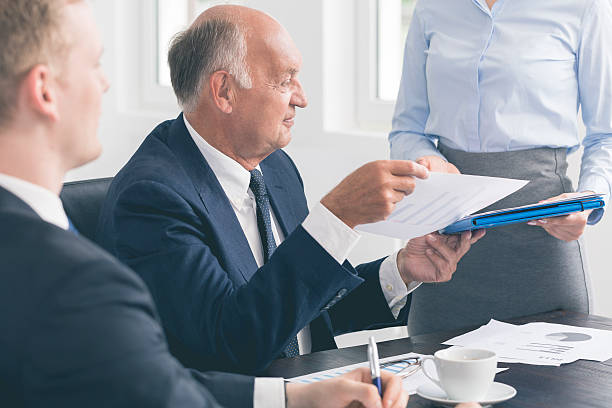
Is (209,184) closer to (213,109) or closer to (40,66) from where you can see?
(213,109)

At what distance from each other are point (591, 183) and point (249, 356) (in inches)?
36.6

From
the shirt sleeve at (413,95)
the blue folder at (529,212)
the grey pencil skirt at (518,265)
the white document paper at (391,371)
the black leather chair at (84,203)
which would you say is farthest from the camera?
the shirt sleeve at (413,95)

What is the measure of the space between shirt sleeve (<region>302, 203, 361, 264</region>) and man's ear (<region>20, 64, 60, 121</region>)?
604 millimetres

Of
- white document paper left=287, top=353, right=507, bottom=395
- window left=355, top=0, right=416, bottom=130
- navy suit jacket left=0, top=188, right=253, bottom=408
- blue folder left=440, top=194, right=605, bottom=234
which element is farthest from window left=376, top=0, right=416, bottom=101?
navy suit jacket left=0, top=188, right=253, bottom=408

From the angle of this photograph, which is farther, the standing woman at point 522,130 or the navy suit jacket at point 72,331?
the standing woman at point 522,130

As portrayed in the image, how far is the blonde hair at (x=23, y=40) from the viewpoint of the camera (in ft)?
2.63

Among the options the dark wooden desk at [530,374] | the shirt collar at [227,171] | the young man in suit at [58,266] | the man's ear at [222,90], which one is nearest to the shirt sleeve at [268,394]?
the dark wooden desk at [530,374]

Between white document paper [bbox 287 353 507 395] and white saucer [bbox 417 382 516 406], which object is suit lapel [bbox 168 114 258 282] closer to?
white document paper [bbox 287 353 507 395]

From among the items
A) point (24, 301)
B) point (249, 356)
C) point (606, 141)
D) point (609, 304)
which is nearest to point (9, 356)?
point (24, 301)

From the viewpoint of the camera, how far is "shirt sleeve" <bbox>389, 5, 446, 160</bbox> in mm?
2180

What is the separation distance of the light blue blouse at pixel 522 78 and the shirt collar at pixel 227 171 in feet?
1.72

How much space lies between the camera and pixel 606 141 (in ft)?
6.43

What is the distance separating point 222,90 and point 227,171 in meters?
0.17

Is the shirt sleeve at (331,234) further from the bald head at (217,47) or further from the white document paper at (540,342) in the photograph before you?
the bald head at (217,47)
